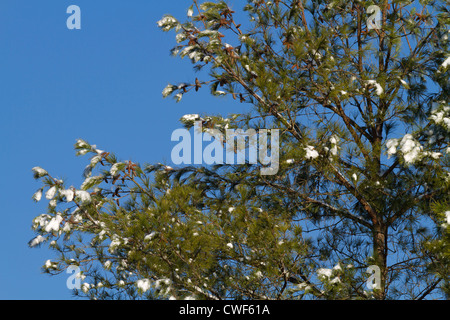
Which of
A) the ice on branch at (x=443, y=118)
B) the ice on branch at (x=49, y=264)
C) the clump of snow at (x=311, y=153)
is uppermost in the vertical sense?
the ice on branch at (x=443, y=118)

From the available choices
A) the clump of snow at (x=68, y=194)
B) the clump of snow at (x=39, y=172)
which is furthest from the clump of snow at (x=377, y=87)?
the clump of snow at (x=39, y=172)

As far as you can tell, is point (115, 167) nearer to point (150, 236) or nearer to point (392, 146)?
point (150, 236)

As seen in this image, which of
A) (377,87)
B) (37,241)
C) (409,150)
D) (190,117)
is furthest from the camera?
(190,117)

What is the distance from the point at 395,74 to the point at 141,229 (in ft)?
14.6

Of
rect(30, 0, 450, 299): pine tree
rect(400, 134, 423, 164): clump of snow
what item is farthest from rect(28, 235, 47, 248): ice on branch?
rect(400, 134, 423, 164): clump of snow

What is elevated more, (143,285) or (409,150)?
(409,150)

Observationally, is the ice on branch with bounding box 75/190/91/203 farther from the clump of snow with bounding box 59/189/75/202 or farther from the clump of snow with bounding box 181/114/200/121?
the clump of snow with bounding box 181/114/200/121

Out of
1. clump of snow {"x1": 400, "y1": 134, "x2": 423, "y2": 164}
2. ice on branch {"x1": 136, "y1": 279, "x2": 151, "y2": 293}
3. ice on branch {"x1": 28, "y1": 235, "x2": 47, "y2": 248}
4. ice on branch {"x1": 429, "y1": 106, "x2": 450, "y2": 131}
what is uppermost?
ice on branch {"x1": 429, "y1": 106, "x2": 450, "y2": 131}

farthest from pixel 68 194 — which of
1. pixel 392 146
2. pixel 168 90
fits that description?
pixel 392 146

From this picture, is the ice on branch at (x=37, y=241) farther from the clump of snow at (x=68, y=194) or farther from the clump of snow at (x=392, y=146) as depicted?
the clump of snow at (x=392, y=146)

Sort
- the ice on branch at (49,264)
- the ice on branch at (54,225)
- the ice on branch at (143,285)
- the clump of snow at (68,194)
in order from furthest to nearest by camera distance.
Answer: the ice on branch at (49,264) < the ice on branch at (54,225) < the clump of snow at (68,194) < the ice on branch at (143,285)

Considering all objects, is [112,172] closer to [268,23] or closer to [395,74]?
[268,23]

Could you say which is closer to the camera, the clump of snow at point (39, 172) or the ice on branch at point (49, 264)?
the clump of snow at point (39, 172)

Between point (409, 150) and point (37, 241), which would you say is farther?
point (37, 241)
